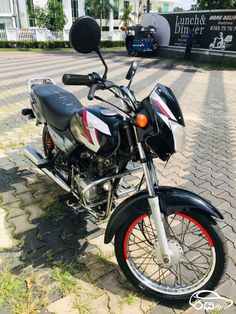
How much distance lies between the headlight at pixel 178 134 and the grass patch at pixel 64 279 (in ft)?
4.27

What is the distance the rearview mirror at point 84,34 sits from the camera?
184cm

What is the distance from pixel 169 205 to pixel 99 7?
4122cm

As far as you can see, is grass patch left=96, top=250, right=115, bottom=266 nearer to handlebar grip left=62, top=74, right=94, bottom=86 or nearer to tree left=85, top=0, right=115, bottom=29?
Answer: handlebar grip left=62, top=74, right=94, bottom=86

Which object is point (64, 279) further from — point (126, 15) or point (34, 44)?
point (126, 15)

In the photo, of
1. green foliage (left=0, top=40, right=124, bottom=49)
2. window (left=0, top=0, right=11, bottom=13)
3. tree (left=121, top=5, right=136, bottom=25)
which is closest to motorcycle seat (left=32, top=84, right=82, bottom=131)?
green foliage (left=0, top=40, right=124, bottom=49)

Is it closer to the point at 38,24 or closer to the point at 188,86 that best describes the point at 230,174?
the point at 188,86

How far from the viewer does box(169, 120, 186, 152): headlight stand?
186 cm

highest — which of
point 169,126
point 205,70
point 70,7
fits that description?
point 70,7

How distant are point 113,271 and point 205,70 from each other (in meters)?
12.7

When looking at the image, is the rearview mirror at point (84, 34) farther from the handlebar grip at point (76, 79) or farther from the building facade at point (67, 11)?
the building facade at point (67, 11)

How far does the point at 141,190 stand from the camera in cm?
218

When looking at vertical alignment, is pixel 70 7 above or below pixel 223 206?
above

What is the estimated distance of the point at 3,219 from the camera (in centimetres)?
301

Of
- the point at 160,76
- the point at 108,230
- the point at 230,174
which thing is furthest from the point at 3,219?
the point at 160,76
